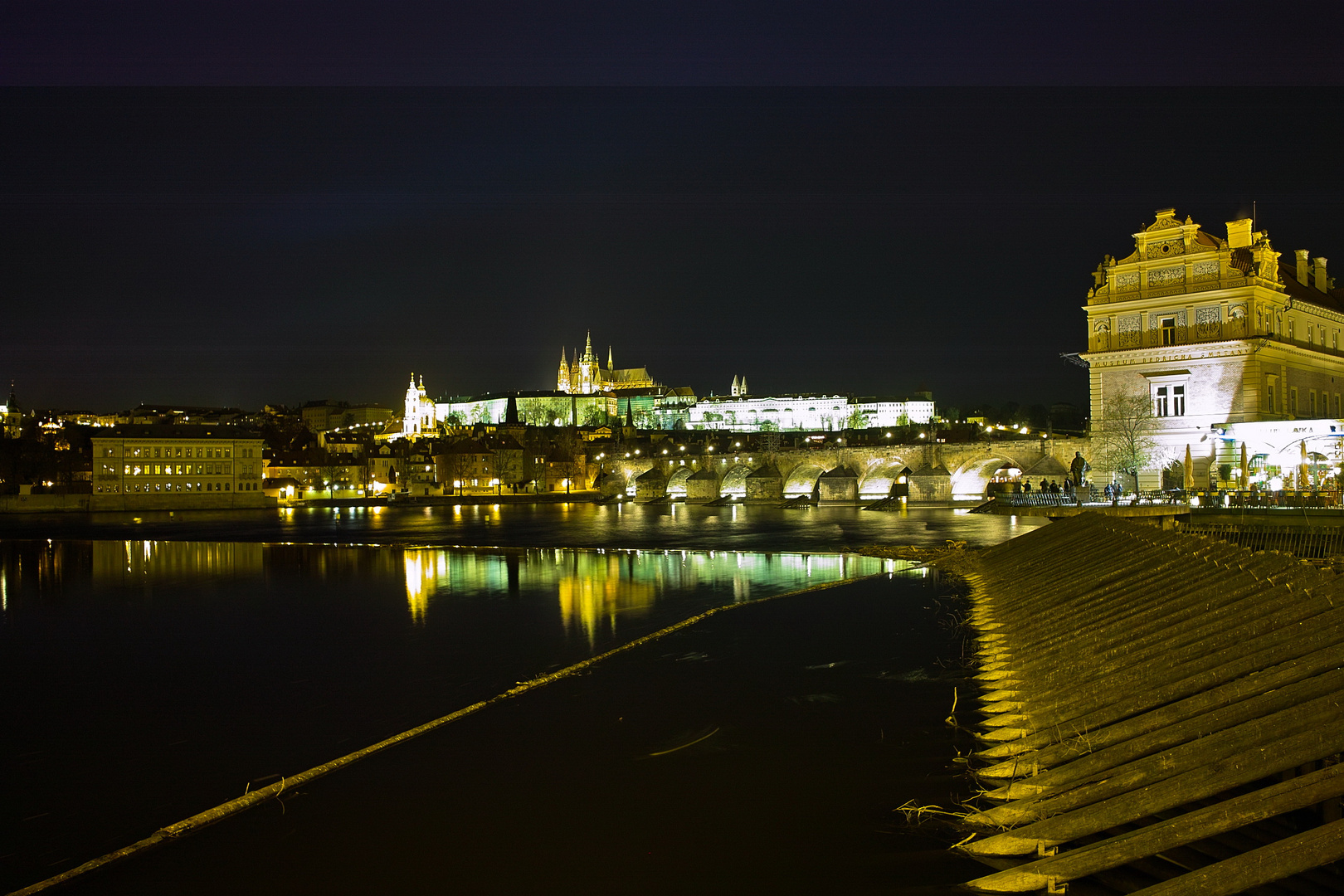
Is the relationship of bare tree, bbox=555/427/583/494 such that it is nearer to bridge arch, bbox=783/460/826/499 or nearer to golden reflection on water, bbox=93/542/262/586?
bridge arch, bbox=783/460/826/499

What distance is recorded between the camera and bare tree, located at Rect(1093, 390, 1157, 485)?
29.2 metres

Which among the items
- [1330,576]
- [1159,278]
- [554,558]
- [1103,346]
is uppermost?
[1159,278]

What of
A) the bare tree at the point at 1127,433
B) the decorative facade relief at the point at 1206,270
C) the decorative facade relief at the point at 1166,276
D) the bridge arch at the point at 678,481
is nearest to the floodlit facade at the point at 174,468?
the bridge arch at the point at 678,481

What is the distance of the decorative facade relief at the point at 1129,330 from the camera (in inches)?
Result: 1171

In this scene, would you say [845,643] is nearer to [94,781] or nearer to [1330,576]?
[1330,576]

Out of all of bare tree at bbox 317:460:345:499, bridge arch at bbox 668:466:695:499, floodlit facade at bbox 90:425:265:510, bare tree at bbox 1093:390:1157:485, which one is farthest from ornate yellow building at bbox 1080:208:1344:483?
bare tree at bbox 317:460:345:499

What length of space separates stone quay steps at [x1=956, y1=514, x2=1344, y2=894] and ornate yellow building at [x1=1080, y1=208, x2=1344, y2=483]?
63.1 ft

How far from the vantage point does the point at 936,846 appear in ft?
21.2

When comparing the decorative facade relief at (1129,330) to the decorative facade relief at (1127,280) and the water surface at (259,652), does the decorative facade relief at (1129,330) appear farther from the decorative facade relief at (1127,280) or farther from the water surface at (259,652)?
the water surface at (259,652)

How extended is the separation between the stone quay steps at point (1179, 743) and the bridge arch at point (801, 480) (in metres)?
56.2

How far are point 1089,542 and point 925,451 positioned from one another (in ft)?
128

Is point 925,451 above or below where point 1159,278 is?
below

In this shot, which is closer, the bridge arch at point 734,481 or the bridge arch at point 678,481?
the bridge arch at point 734,481

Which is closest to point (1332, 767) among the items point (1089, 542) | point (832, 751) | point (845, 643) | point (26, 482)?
point (832, 751)
